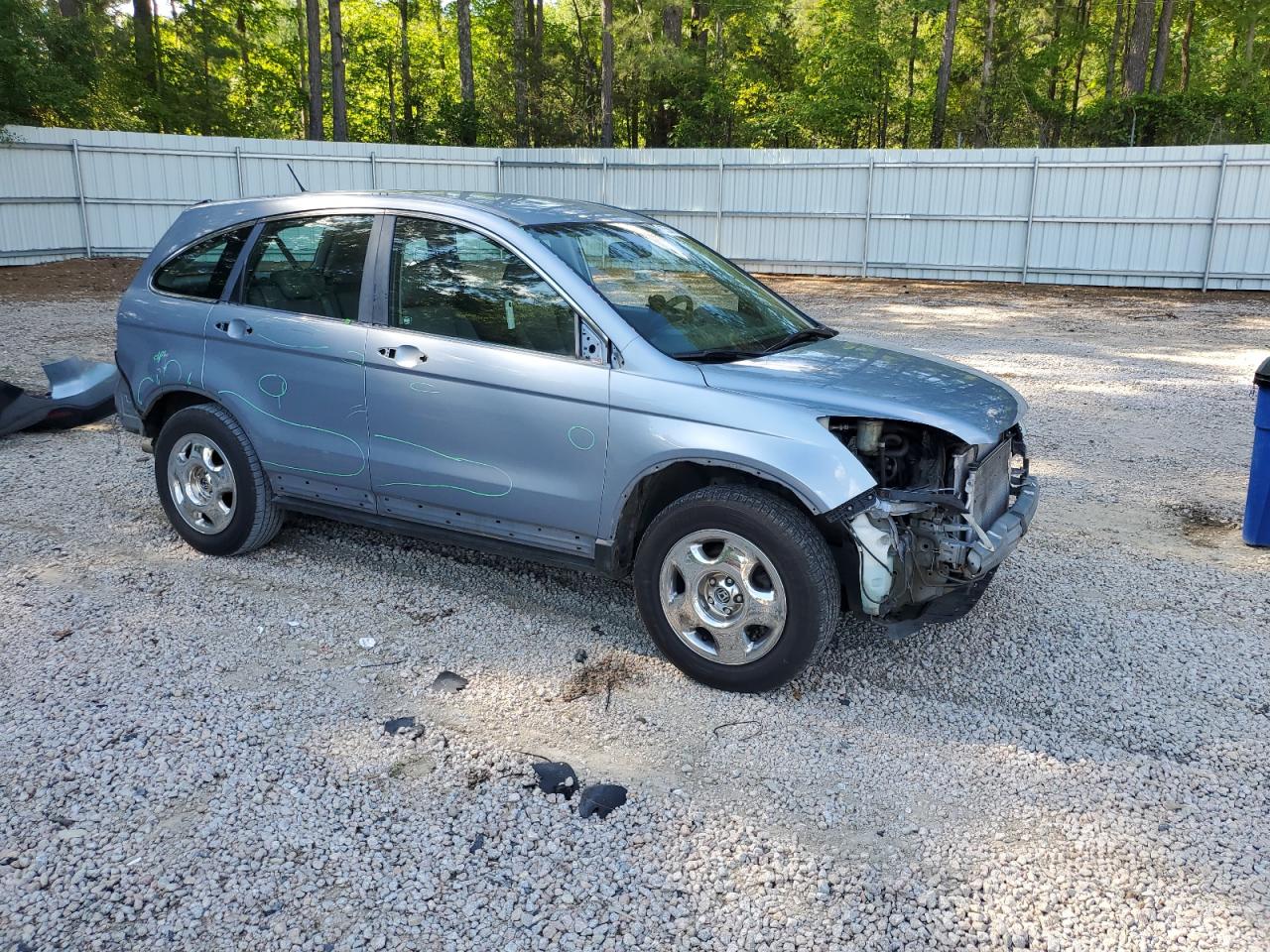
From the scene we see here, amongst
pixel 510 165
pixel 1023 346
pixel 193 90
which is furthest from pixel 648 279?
pixel 193 90

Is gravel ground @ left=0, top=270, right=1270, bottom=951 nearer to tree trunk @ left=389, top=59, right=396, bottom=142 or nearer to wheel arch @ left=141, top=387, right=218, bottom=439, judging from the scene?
wheel arch @ left=141, top=387, right=218, bottom=439

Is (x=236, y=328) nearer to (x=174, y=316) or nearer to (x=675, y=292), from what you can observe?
(x=174, y=316)

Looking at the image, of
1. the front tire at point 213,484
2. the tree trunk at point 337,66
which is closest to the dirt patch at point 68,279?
the tree trunk at point 337,66

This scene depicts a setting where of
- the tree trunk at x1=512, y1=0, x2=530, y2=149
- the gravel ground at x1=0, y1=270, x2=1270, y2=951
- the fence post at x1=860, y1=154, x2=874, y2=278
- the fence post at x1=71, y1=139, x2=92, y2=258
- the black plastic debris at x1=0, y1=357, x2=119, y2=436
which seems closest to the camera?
the gravel ground at x1=0, y1=270, x2=1270, y2=951

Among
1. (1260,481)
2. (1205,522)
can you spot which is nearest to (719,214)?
(1205,522)

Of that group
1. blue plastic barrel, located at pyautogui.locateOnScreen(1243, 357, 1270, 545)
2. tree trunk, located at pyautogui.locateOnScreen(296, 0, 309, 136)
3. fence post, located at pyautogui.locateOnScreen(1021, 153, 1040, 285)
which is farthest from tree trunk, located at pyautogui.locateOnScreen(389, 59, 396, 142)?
blue plastic barrel, located at pyautogui.locateOnScreen(1243, 357, 1270, 545)

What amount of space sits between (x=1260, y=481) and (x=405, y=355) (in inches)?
180

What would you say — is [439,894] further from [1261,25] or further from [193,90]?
[1261,25]

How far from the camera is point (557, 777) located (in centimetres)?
342

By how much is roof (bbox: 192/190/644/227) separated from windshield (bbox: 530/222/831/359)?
0.09 metres

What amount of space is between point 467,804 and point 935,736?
1.70m

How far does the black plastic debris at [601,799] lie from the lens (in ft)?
10.6

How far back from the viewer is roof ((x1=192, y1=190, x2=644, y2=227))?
4535 mm

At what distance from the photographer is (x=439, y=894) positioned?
2.86 meters
